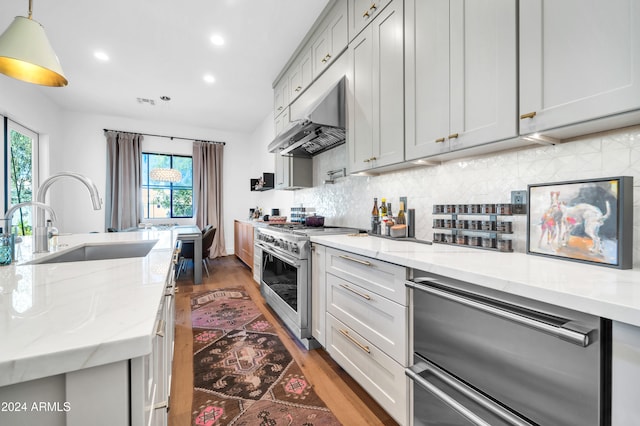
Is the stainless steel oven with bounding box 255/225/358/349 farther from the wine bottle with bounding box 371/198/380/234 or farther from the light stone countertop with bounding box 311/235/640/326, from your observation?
the light stone countertop with bounding box 311/235/640/326

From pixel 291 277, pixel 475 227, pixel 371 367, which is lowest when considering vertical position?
pixel 371 367

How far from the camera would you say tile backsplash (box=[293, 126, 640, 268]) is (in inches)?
44.1

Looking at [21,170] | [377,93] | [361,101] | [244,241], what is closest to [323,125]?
[361,101]

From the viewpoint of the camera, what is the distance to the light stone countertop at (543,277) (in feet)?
2.31

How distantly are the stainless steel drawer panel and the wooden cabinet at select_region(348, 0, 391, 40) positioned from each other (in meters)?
1.91

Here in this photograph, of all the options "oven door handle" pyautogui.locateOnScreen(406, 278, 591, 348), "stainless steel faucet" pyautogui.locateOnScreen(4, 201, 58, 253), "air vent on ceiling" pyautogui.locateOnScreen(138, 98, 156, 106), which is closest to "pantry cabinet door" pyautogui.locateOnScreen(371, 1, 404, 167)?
"oven door handle" pyautogui.locateOnScreen(406, 278, 591, 348)

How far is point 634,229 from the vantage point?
108 centimetres

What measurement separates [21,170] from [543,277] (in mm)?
6201

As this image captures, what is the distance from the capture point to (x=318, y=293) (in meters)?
2.15

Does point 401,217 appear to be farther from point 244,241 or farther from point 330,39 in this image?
point 244,241

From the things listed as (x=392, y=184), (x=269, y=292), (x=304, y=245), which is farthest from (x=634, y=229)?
Answer: (x=269, y=292)

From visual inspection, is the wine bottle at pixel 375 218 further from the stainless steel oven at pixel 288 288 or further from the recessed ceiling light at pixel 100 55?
the recessed ceiling light at pixel 100 55

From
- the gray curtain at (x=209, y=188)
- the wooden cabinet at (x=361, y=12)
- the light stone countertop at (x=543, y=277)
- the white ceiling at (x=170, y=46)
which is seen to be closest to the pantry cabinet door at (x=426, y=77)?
the wooden cabinet at (x=361, y=12)

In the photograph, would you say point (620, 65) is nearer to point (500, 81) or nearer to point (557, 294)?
point (500, 81)
